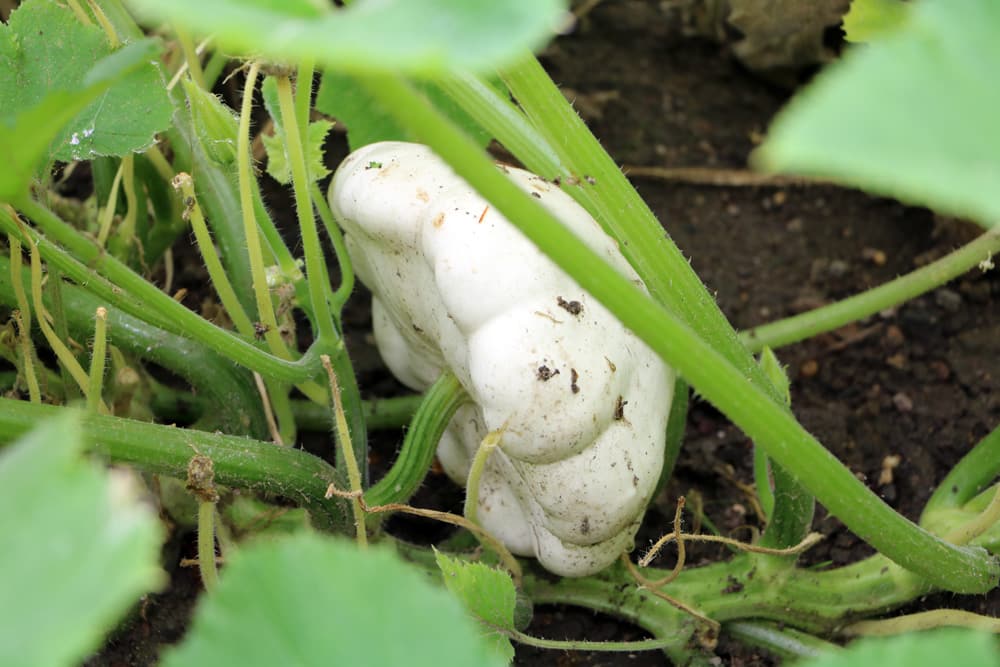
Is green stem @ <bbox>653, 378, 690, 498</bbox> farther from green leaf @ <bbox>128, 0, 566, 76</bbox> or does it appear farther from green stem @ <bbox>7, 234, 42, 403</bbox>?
green leaf @ <bbox>128, 0, 566, 76</bbox>

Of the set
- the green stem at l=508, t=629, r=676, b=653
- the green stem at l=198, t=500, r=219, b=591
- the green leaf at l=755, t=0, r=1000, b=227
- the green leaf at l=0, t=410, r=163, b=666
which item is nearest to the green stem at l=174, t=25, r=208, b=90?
the green stem at l=198, t=500, r=219, b=591

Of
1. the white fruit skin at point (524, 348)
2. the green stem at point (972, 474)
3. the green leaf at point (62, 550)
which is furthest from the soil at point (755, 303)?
the green leaf at point (62, 550)

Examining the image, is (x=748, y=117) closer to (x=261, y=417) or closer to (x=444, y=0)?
(x=261, y=417)

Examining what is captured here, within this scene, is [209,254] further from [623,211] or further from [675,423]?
[675,423]

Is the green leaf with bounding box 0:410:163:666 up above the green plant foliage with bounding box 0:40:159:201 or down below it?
below

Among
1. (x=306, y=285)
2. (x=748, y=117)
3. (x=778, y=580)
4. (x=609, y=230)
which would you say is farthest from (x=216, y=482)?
(x=748, y=117)

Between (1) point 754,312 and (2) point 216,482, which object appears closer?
(2) point 216,482

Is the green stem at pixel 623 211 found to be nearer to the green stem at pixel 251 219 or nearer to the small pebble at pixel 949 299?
the green stem at pixel 251 219
